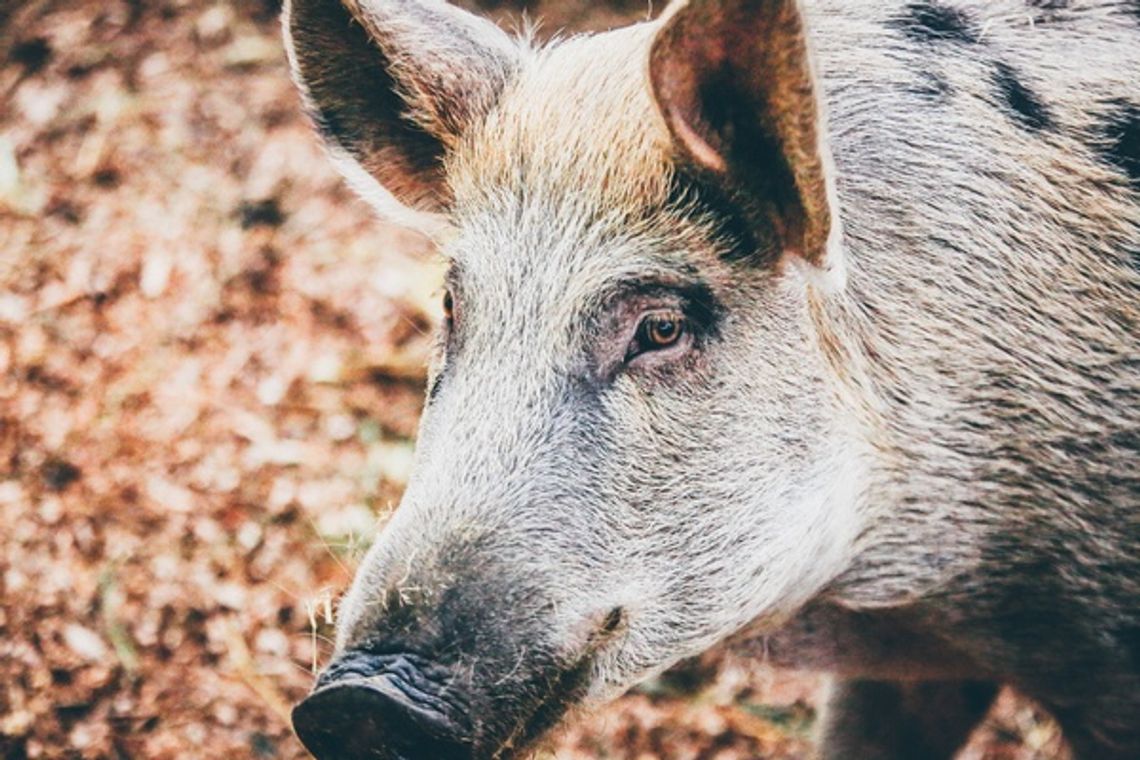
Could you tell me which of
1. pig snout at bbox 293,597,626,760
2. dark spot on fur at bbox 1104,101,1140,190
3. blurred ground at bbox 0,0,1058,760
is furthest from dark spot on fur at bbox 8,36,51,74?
dark spot on fur at bbox 1104,101,1140,190

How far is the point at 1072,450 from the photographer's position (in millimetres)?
2730

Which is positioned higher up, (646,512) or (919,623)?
(646,512)

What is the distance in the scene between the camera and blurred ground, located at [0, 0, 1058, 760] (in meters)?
4.15

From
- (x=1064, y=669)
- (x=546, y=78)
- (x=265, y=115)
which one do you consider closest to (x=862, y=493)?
(x=1064, y=669)

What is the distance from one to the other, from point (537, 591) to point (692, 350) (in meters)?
0.53

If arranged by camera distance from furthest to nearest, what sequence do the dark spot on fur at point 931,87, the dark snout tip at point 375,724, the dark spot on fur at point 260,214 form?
the dark spot on fur at point 260,214
the dark spot on fur at point 931,87
the dark snout tip at point 375,724

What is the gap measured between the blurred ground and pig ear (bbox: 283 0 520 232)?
1305 mm

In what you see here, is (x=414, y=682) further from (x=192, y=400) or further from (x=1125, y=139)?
(x=192, y=400)

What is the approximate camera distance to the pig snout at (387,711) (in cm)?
210

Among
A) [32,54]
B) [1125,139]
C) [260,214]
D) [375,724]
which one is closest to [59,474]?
[260,214]

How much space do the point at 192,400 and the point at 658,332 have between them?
282 cm

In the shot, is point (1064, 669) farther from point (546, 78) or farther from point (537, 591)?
point (546, 78)

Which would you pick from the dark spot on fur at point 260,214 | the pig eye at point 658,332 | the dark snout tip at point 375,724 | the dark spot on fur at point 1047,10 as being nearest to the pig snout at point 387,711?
the dark snout tip at point 375,724

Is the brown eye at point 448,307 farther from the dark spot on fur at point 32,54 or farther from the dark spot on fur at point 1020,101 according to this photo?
the dark spot on fur at point 32,54
